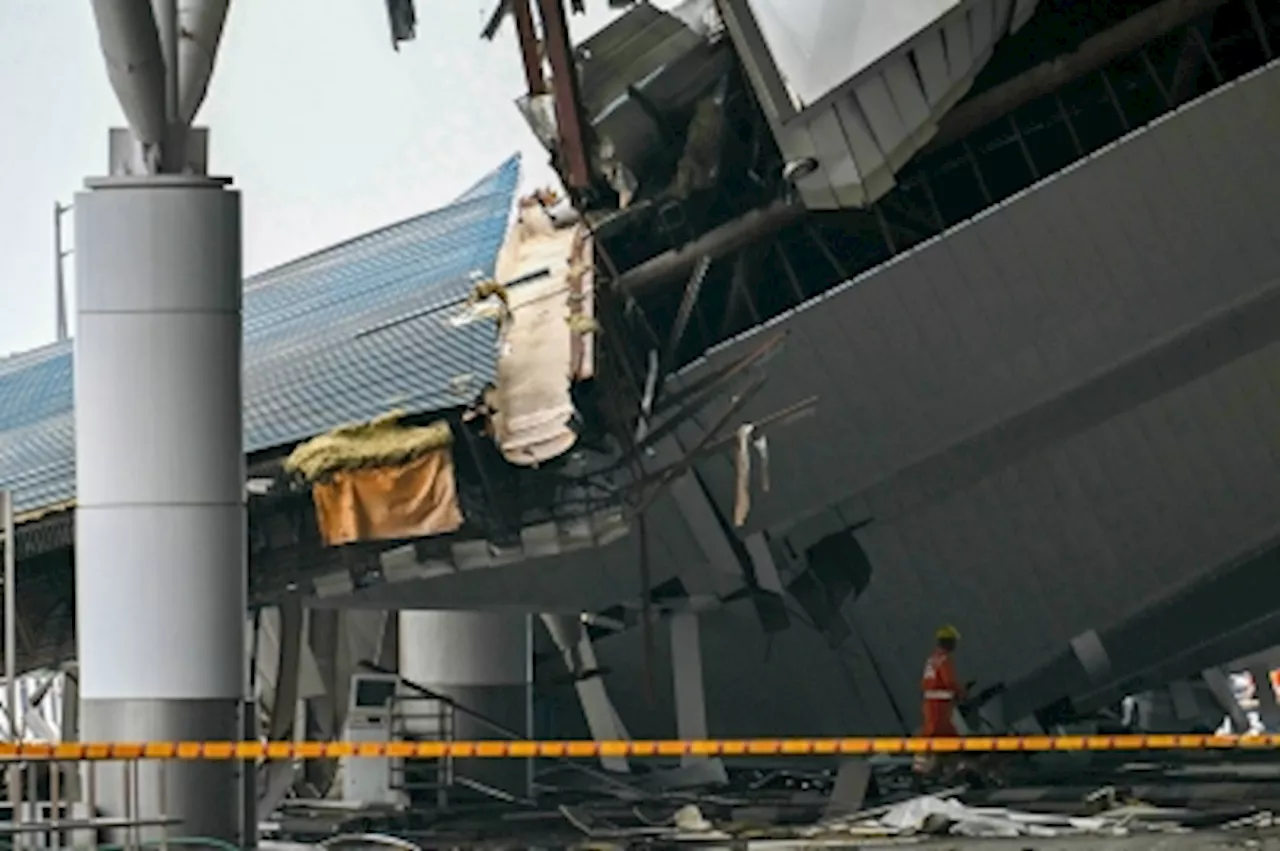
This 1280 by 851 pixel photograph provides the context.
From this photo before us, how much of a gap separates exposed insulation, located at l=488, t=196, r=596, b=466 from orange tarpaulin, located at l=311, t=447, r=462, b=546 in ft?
1.90

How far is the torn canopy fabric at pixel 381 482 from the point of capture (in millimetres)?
20719

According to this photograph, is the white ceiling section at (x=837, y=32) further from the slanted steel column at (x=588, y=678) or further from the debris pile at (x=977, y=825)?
the slanted steel column at (x=588, y=678)

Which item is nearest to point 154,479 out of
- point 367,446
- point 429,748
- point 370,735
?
point 429,748

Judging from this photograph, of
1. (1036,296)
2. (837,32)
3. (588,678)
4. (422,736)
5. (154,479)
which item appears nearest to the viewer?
(154,479)

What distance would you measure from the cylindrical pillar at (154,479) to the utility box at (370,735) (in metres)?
10.5

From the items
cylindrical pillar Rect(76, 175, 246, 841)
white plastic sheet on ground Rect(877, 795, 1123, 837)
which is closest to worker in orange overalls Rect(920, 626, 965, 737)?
white plastic sheet on ground Rect(877, 795, 1123, 837)

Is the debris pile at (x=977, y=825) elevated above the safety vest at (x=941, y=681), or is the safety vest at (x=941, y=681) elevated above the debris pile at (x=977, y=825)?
the safety vest at (x=941, y=681)

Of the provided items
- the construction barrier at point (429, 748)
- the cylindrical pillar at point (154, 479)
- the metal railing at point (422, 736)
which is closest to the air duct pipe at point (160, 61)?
the cylindrical pillar at point (154, 479)

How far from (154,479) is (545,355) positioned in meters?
6.25

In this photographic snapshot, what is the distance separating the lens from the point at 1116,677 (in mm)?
27891

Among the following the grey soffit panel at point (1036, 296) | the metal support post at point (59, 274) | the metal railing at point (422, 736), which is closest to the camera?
the grey soffit panel at point (1036, 296)

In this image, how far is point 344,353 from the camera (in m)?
23.4

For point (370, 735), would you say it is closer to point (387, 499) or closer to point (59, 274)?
point (387, 499)

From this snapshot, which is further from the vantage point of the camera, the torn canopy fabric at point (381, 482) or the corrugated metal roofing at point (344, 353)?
the corrugated metal roofing at point (344, 353)
